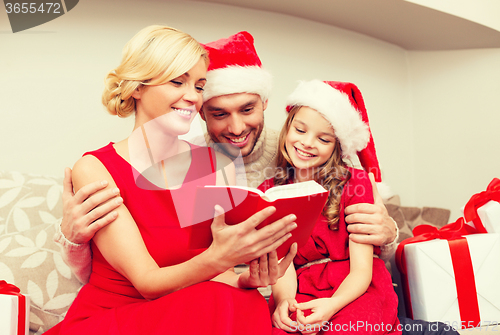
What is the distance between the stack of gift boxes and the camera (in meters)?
1.41

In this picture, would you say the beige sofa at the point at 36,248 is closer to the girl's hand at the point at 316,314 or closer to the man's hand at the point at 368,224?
the man's hand at the point at 368,224

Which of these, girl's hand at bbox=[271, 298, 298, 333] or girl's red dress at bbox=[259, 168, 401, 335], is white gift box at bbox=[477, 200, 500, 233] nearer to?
girl's red dress at bbox=[259, 168, 401, 335]

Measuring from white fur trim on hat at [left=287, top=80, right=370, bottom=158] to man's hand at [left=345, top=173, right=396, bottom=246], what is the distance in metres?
A: 0.26

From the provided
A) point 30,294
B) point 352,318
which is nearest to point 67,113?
point 30,294

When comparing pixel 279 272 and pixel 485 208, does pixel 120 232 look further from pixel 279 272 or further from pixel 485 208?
pixel 485 208

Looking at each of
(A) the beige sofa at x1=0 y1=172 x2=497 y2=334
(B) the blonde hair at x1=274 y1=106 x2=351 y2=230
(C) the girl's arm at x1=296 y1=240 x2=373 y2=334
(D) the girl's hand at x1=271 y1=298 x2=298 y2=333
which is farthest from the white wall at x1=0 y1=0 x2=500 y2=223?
(D) the girl's hand at x1=271 y1=298 x2=298 y2=333

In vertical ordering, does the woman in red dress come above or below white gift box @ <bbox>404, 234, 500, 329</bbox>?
above

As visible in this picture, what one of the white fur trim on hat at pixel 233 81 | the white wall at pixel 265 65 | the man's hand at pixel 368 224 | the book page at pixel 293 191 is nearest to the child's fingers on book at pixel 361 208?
the man's hand at pixel 368 224

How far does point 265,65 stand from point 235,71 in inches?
40.1

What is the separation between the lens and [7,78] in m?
2.05

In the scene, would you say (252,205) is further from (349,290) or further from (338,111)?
(338,111)

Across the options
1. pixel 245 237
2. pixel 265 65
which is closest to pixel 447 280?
pixel 245 237

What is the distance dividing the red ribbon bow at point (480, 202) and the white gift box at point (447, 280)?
0.11 meters

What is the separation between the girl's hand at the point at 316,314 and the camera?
44.5 inches
